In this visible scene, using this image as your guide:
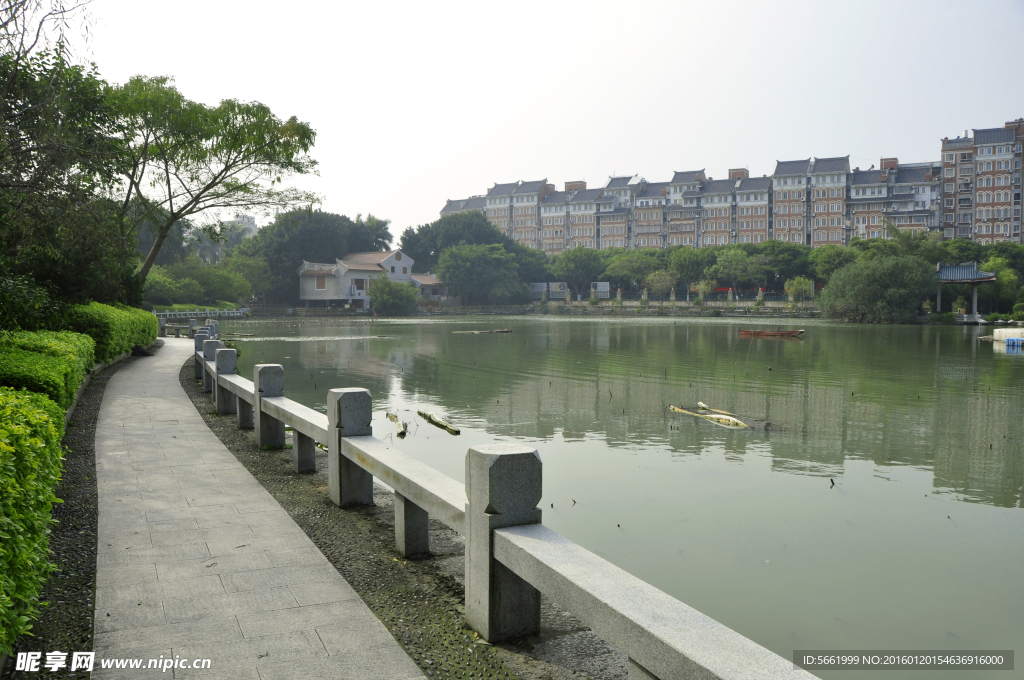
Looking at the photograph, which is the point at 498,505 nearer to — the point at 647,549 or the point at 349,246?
the point at 647,549

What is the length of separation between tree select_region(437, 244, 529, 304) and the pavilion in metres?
43.3

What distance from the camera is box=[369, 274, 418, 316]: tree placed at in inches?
2758

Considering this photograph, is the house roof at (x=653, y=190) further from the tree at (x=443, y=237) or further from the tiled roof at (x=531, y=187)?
the tree at (x=443, y=237)

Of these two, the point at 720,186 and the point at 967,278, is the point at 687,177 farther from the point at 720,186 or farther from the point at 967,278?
the point at 967,278

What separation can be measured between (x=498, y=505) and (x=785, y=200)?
109761 millimetres

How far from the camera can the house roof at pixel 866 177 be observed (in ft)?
326

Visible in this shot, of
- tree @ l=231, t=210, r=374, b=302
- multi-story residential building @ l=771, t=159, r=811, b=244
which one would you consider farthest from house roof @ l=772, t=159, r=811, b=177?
tree @ l=231, t=210, r=374, b=302

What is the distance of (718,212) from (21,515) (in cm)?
11136

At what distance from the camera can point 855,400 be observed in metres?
16.2

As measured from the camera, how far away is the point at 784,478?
9.49m

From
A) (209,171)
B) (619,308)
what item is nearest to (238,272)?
(619,308)

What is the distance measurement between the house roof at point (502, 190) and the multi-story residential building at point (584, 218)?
1248cm

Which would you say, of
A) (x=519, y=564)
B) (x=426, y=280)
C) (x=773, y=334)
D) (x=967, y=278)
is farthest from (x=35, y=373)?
Result: (x=426, y=280)

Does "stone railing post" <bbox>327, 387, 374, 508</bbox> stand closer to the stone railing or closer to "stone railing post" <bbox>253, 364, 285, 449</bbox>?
the stone railing
